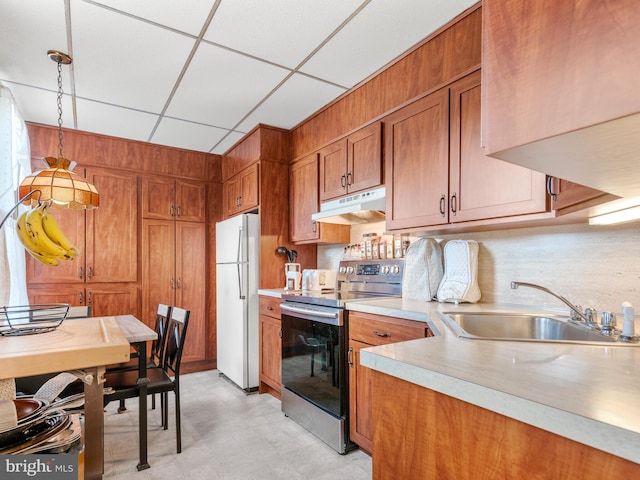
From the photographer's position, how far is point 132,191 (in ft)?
12.2

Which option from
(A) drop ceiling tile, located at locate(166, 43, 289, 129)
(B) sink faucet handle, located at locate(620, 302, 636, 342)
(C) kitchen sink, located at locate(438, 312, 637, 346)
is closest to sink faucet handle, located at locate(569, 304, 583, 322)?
(C) kitchen sink, located at locate(438, 312, 637, 346)

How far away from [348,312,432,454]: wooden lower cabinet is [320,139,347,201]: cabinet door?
3.53 ft

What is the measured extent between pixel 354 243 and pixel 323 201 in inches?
19.1

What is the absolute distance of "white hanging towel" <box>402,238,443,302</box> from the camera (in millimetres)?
2232

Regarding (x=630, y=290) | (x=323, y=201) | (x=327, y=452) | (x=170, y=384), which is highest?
(x=323, y=201)

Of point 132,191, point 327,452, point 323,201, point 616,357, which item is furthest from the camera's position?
point 132,191

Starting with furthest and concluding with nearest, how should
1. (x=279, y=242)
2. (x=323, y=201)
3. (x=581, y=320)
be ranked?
(x=279, y=242), (x=323, y=201), (x=581, y=320)

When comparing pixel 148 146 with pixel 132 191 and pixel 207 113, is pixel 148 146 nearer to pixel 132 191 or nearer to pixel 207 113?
pixel 132 191

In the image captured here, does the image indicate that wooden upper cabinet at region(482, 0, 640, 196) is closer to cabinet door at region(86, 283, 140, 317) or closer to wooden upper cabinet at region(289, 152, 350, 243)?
wooden upper cabinet at region(289, 152, 350, 243)

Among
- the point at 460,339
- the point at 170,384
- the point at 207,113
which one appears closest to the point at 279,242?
the point at 207,113

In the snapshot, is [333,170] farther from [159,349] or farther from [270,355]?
[159,349]

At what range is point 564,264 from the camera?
1795 millimetres

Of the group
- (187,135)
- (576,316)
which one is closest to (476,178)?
(576,316)

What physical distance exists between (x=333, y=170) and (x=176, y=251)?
82.9 inches
